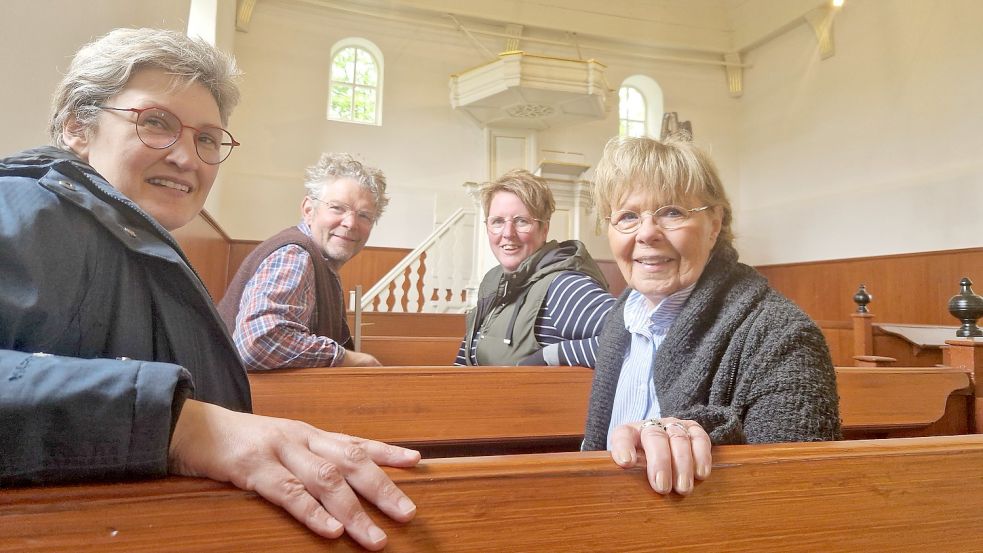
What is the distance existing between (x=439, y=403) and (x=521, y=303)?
59cm

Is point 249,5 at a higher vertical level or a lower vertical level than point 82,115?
higher

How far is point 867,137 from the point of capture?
325 inches

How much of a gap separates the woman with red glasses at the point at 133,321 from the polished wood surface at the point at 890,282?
8.36 m

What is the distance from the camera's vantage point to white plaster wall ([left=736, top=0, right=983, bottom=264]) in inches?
279

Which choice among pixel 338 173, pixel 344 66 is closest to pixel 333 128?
pixel 344 66

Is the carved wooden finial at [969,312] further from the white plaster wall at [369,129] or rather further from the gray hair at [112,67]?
the white plaster wall at [369,129]

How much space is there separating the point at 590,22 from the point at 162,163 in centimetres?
973

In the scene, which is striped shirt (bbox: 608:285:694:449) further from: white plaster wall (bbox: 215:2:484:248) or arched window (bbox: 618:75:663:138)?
arched window (bbox: 618:75:663:138)

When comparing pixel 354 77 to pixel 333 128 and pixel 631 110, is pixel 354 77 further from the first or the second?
pixel 631 110

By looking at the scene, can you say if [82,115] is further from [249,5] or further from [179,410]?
[249,5]

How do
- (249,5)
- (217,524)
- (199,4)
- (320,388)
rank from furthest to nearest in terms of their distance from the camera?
(249,5)
(199,4)
(320,388)
(217,524)

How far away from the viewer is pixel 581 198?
6.43 m

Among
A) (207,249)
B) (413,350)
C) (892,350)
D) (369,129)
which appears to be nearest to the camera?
(413,350)

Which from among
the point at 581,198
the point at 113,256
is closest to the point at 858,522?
the point at 113,256
